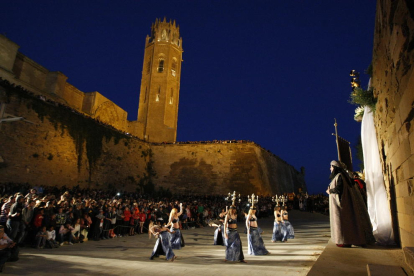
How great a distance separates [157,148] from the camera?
30.1m

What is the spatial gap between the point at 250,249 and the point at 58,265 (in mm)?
4229

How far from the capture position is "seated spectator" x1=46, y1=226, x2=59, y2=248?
7252 mm

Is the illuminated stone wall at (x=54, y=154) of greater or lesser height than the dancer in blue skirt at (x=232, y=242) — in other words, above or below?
above

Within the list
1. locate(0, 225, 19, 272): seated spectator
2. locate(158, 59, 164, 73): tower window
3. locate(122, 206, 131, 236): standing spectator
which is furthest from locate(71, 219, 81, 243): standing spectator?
locate(158, 59, 164, 73): tower window

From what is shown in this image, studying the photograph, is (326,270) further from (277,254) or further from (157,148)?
(157,148)

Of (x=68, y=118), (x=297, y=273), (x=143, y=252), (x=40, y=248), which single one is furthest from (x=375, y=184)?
(x=68, y=118)

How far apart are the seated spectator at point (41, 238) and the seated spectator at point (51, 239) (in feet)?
0.31

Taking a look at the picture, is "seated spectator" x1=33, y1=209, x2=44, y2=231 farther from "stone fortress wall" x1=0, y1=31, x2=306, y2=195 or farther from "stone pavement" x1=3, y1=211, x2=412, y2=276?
"stone fortress wall" x1=0, y1=31, x2=306, y2=195

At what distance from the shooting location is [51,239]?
7363 mm

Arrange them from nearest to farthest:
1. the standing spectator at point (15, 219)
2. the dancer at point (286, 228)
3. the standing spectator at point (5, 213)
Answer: the standing spectator at point (15, 219) < the standing spectator at point (5, 213) < the dancer at point (286, 228)

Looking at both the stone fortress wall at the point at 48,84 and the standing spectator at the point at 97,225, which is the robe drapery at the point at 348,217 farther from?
the stone fortress wall at the point at 48,84

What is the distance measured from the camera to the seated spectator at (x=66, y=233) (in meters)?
→ 7.81

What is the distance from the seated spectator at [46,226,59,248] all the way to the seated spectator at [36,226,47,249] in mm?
96

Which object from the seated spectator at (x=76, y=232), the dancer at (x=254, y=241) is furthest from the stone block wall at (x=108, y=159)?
the dancer at (x=254, y=241)
